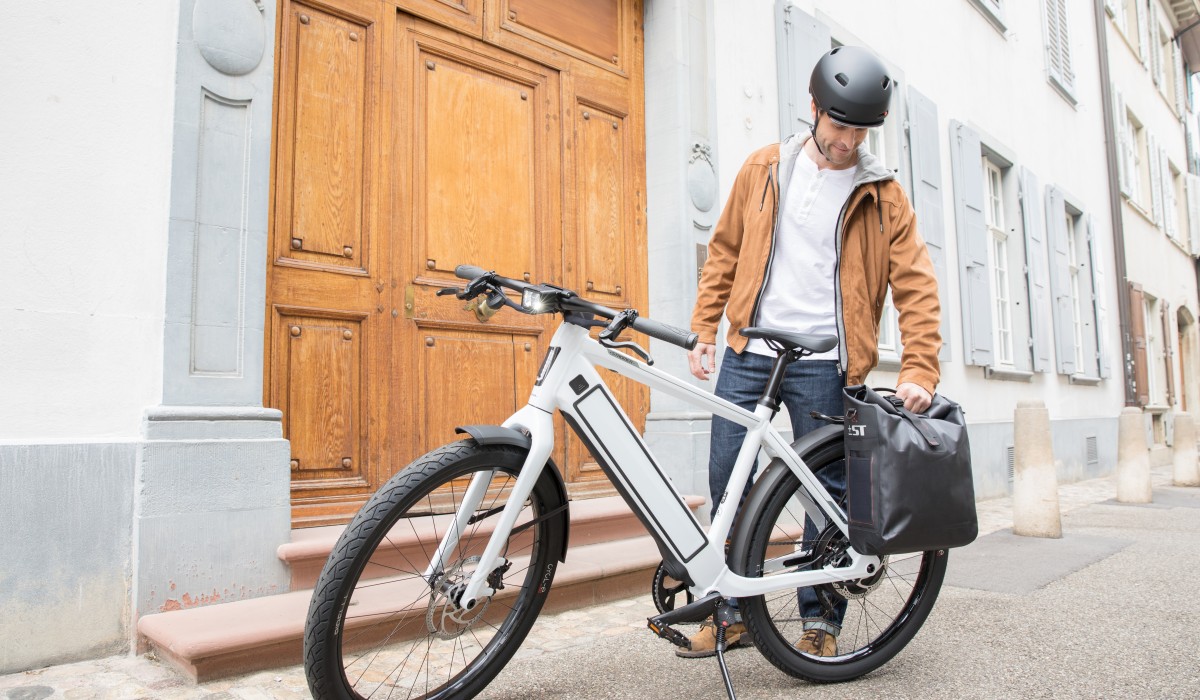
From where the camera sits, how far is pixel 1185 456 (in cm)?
940

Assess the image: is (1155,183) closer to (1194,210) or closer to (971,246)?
(1194,210)

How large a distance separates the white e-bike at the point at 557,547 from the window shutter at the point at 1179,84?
778 inches

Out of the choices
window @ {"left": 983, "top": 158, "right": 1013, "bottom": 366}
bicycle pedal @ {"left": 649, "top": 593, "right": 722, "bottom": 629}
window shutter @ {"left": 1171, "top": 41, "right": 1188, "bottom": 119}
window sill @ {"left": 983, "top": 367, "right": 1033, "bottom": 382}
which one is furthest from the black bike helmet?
window shutter @ {"left": 1171, "top": 41, "right": 1188, "bottom": 119}

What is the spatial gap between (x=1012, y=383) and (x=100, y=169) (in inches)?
338

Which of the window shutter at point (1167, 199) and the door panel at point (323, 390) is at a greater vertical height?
the window shutter at point (1167, 199)

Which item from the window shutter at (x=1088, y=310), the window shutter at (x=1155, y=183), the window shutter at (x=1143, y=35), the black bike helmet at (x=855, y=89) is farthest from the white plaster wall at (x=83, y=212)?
the window shutter at (x=1143, y=35)

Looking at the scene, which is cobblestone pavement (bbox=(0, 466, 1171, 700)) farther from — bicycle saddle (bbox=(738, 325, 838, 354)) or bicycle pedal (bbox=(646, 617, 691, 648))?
bicycle saddle (bbox=(738, 325, 838, 354))

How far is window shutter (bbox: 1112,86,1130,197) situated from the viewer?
522 inches

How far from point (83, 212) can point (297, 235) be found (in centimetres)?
83

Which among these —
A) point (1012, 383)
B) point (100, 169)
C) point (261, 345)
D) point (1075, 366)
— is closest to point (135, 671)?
point (261, 345)

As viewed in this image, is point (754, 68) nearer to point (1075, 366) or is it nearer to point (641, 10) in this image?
point (641, 10)

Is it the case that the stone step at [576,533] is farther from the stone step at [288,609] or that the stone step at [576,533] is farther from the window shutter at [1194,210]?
the window shutter at [1194,210]

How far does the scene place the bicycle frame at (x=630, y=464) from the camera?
2092 millimetres

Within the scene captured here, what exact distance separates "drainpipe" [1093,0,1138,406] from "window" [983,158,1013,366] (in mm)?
3687
